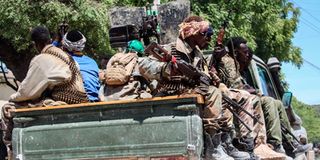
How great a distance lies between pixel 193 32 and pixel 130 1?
27.2 ft

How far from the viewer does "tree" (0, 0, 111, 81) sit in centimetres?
1138

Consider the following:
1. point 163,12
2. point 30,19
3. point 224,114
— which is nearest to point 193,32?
point 224,114

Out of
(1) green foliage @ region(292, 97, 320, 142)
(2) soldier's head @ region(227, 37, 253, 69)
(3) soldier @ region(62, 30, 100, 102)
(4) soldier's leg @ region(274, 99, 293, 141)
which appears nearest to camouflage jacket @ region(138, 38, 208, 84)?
(3) soldier @ region(62, 30, 100, 102)

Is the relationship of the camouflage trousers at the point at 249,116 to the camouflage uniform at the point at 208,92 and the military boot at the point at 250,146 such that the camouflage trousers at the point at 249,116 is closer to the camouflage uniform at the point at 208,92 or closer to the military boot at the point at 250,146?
the military boot at the point at 250,146

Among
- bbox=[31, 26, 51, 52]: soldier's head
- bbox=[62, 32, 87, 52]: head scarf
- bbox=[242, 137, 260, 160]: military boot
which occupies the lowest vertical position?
bbox=[242, 137, 260, 160]: military boot

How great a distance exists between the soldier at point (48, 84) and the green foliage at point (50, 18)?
20.8ft

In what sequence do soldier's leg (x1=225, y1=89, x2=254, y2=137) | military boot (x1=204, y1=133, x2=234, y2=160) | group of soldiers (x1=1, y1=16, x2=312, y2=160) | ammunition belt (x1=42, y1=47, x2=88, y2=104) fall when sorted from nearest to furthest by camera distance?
military boot (x1=204, y1=133, x2=234, y2=160) < group of soldiers (x1=1, y1=16, x2=312, y2=160) < ammunition belt (x1=42, y1=47, x2=88, y2=104) < soldier's leg (x1=225, y1=89, x2=254, y2=137)

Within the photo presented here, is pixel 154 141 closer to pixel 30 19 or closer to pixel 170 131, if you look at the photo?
pixel 170 131

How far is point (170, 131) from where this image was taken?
14.0ft

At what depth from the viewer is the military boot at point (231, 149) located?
15.4ft

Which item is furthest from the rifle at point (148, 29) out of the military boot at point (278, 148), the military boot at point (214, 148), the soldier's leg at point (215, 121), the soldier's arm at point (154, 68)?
the military boot at point (214, 148)

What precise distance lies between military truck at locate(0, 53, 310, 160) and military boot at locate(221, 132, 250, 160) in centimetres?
42

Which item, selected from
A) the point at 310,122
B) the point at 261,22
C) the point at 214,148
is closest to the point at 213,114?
the point at 214,148

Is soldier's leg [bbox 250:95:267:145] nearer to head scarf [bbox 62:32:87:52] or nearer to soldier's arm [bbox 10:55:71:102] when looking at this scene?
head scarf [bbox 62:32:87:52]
